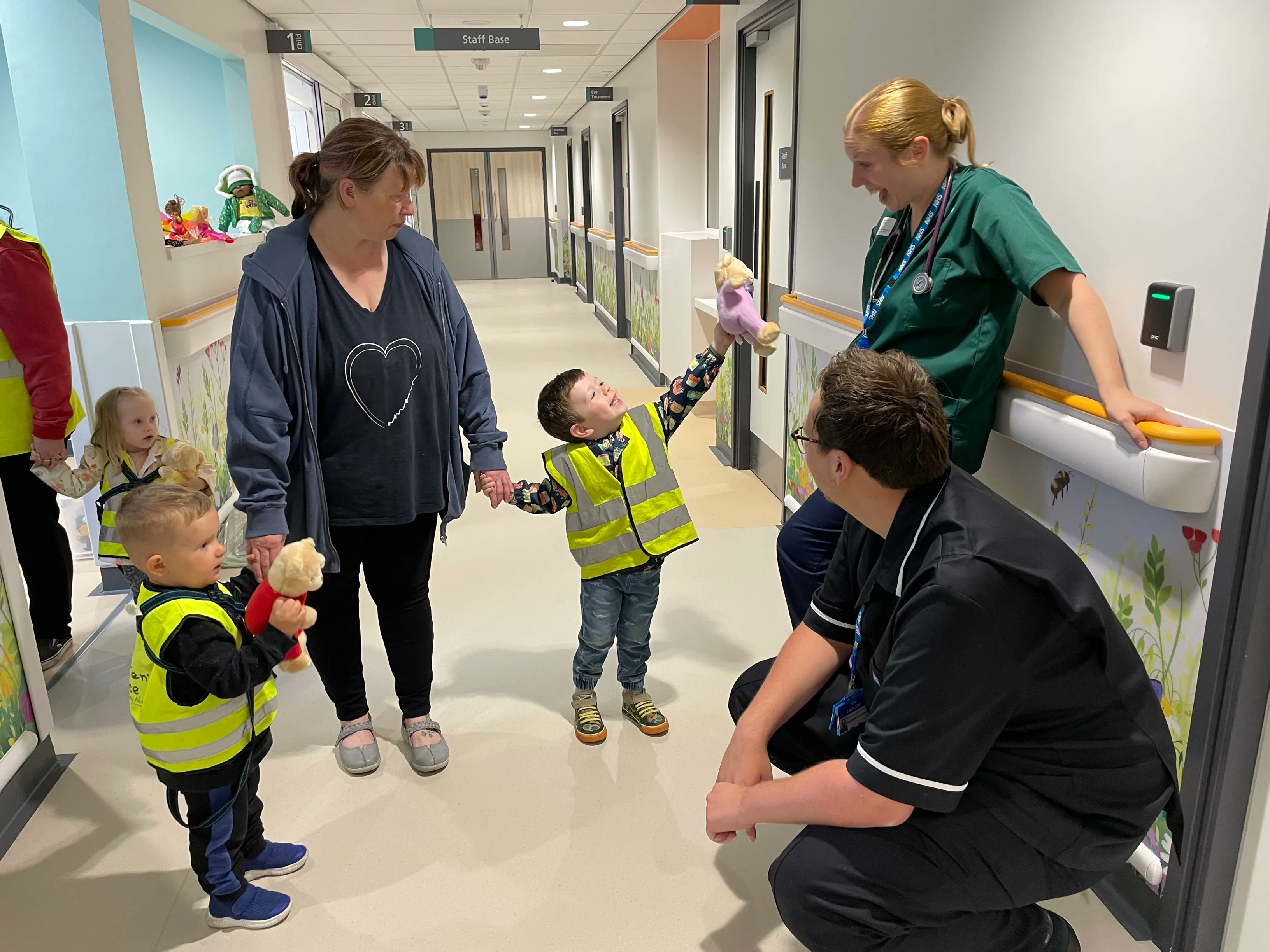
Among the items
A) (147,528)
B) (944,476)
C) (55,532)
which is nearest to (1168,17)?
(944,476)

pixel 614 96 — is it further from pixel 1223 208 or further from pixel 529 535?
pixel 1223 208

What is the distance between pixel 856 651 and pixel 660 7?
15.6ft

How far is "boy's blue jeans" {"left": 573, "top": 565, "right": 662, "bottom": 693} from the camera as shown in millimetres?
2363

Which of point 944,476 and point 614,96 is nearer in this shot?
point 944,476

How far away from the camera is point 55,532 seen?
284 centimetres

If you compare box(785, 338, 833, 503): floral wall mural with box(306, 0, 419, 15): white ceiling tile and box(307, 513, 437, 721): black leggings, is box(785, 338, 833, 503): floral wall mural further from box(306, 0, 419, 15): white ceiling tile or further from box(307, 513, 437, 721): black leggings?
box(306, 0, 419, 15): white ceiling tile

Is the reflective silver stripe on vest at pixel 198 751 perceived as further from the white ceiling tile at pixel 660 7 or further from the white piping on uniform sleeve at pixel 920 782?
the white ceiling tile at pixel 660 7

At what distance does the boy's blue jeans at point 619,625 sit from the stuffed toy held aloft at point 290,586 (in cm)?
90

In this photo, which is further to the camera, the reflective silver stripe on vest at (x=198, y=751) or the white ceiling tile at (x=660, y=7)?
the white ceiling tile at (x=660, y=7)

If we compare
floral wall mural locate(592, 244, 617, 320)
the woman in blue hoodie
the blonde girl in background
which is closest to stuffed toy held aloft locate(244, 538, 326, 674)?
the woman in blue hoodie

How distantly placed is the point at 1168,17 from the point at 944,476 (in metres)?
0.96

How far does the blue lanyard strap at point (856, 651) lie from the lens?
60.2 inches

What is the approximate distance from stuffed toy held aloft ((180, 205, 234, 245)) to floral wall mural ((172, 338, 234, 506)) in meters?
0.49

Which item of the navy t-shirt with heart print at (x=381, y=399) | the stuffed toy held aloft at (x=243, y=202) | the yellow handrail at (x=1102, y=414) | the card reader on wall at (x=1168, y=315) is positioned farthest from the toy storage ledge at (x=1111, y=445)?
the stuffed toy held aloft at (x=243, y=202)
